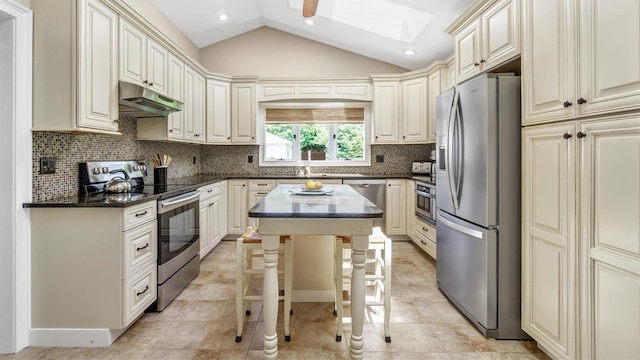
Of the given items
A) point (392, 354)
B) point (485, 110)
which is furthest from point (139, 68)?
point (392, 354)

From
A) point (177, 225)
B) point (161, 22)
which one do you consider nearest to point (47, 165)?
point (177, 225)

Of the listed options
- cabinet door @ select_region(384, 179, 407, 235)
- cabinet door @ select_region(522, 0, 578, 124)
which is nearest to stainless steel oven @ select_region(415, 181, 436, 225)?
cabinet door @ select_region(384, 179, 407, 235)

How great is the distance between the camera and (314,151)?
16.8 ft

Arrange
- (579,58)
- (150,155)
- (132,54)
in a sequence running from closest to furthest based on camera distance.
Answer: (579,58), (132,54), (150,155)

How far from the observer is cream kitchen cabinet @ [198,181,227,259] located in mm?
3537

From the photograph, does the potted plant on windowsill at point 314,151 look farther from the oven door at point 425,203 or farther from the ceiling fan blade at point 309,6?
the ceiling fan blade at point 309,6

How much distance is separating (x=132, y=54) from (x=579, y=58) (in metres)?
3.00

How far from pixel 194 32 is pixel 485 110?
13.2 ft

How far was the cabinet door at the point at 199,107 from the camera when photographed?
4.10 meters

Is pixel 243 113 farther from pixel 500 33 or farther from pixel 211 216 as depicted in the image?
pixel 500 33

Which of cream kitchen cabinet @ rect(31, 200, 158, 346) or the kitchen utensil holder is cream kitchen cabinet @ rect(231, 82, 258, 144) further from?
cream kitchen cabinet @ rect(31, 200, 158, 346)

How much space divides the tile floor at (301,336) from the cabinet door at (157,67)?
1.93 m

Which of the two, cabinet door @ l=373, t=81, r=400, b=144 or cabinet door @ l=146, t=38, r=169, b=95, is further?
cabinet door @ l=373, t=81, r=400, b=144

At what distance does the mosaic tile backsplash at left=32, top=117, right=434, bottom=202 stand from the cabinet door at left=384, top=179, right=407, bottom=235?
595 mm
